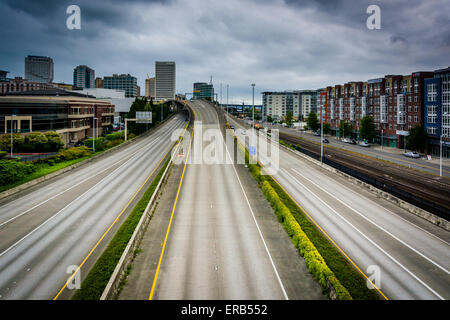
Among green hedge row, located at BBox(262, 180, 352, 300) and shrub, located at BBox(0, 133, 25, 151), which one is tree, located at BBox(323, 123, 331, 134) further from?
shrub, located at BBox(0, 133, 25, 151)

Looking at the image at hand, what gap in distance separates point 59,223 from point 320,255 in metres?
21.0

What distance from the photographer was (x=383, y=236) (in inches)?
900

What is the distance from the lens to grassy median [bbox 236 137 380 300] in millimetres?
15531

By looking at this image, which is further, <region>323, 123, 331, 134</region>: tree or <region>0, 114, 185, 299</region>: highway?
<region>323, 123, 331, 134</region>: tree

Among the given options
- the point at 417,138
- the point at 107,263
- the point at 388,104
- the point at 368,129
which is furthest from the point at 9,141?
the point at 388,104

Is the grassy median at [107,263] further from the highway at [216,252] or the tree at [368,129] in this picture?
the tree at [368,129]

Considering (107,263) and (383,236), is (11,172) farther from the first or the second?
(383,236)

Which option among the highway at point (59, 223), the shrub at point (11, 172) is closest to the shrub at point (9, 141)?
the shrub at point (11, 172)

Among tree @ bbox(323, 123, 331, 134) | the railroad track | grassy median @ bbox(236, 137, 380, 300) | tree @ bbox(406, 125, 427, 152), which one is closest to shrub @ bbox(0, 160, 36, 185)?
grassy median @ bbox(236, 137, 380, 300)

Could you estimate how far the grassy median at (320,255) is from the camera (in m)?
15.5

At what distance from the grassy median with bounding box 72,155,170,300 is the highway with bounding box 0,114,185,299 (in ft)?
2.70

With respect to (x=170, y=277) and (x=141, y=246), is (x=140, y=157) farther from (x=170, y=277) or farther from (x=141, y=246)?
(x=170, y=277)
